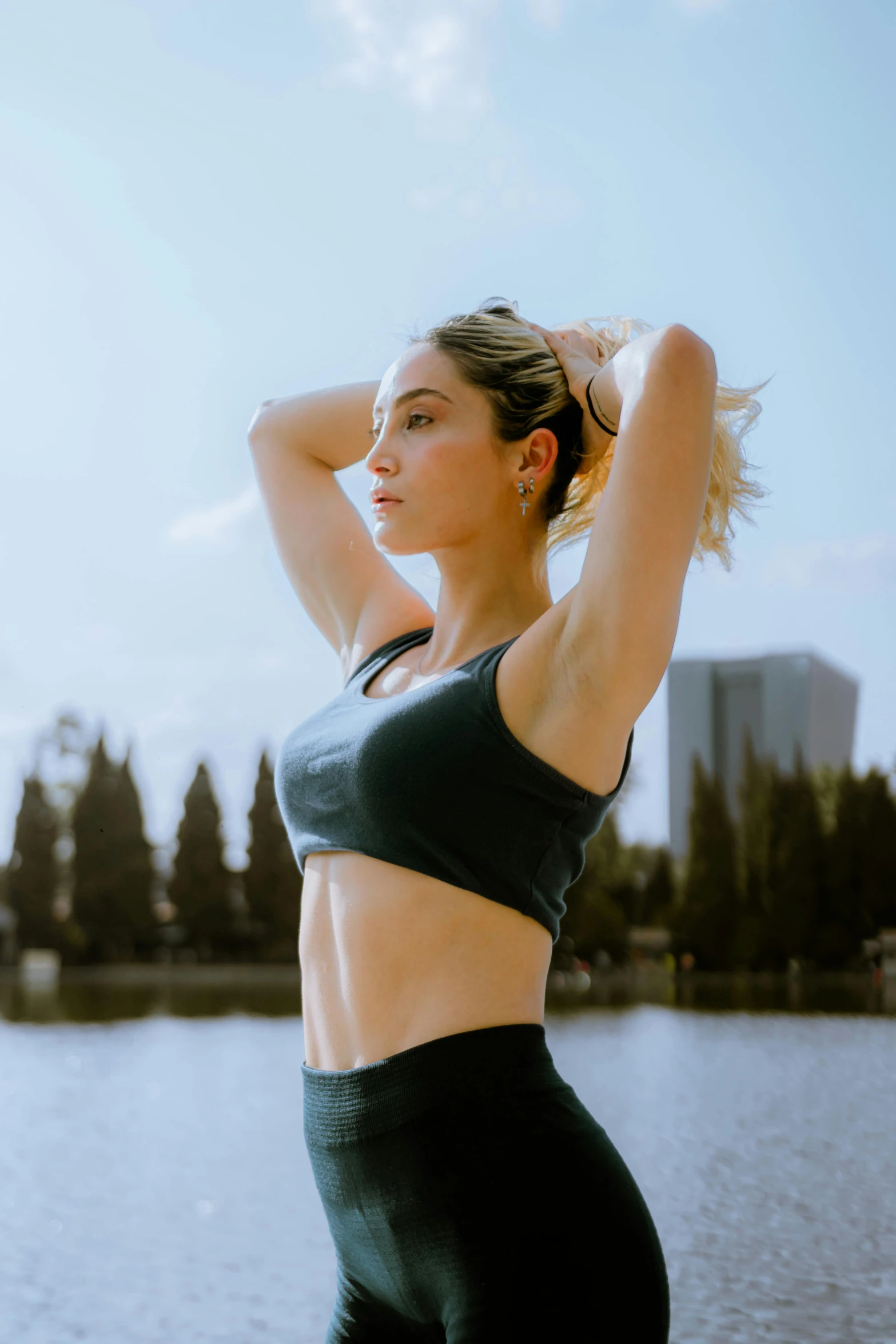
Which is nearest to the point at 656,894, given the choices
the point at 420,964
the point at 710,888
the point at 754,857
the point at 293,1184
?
the point at 754,857

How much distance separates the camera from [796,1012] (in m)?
20.8

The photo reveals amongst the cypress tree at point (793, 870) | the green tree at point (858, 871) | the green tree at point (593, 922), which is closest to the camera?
the green tree at point (593, 922)

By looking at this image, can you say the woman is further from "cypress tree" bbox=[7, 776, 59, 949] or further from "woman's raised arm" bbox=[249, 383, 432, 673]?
"cypress tree" bbox=[7, 776, 59, 949]

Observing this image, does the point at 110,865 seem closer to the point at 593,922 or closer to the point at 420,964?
the point at 593,922

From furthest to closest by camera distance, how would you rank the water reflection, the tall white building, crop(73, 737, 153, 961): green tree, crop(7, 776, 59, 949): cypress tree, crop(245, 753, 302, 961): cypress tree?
the tall white building
crop(245, 753, 302, 961): cypress tree
crop(73, 737, 153, 961): green tree
crop(7, 776, 59, 949): cypress tree
the water reflection

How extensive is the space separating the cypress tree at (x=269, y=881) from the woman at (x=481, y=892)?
3277cm

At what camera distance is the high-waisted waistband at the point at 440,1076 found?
3.56ft

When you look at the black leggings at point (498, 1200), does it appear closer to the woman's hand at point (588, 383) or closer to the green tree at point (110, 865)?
the woman's hand at point (588, 383)

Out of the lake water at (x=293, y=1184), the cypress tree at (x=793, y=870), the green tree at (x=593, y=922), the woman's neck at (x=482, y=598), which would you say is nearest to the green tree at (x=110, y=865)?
the green tree at (x=593, y=922)

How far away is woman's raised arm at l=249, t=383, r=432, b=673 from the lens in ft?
5.23

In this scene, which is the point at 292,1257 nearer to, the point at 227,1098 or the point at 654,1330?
the point at 227,1098

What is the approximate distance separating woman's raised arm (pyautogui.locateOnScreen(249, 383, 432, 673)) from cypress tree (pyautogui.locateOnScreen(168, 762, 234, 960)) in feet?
110

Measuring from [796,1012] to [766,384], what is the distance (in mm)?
20778

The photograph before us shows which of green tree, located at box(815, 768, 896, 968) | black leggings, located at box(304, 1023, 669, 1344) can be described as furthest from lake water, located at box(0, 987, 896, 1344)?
green tree, located at box(815, 768, 896, 968)
